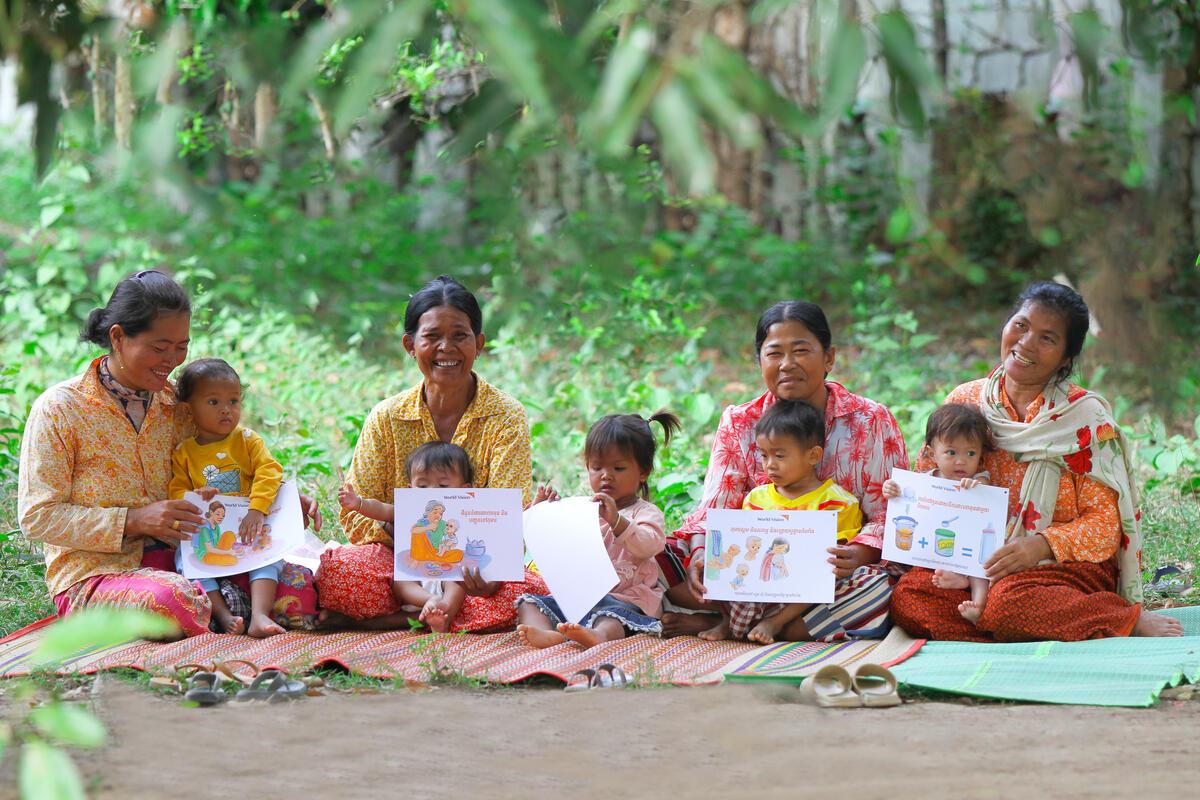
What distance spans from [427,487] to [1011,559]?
177 cm

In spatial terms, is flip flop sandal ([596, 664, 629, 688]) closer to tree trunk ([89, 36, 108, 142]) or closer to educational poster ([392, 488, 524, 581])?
educational poster ([392, 488, 524, 581])

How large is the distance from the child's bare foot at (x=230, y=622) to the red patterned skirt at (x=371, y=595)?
28 centimetres

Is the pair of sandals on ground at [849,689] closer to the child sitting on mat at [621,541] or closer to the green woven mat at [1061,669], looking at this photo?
the green woven mat at [1061,669]

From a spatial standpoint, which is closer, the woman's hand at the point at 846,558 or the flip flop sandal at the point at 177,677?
the flip flop sandal at the point at 177,677

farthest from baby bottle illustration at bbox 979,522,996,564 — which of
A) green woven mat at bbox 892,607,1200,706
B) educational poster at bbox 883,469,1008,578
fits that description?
green woven mat at bbox 892,607,1200,706

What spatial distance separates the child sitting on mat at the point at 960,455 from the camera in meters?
3.76

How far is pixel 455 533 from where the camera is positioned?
12.6 ft

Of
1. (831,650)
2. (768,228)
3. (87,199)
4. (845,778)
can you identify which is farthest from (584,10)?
(768,228)

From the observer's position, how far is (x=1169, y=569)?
14.9 ft

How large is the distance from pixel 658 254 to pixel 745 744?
23.1 feet

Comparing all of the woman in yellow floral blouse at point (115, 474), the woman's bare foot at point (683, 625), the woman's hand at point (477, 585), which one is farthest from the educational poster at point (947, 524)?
the woman in yellow floral blouse at point (115, 474)

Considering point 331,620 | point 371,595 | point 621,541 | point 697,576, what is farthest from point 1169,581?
point 331,620

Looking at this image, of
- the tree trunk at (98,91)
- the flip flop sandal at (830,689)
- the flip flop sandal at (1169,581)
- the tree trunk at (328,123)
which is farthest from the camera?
the flip flop sandal at (1169,581)

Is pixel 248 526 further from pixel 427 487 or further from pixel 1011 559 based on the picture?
pixel 1011 559
